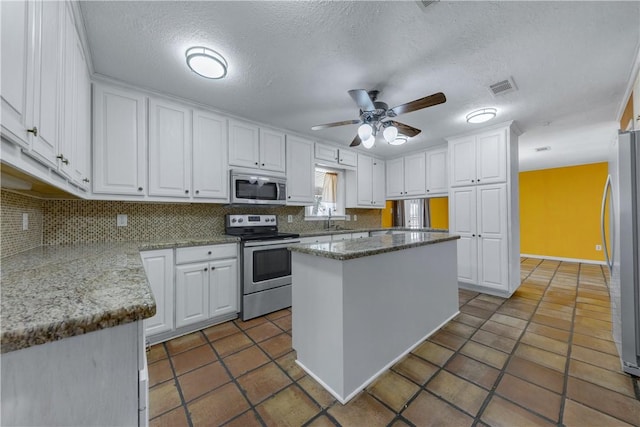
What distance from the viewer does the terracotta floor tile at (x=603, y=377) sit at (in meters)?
1.57

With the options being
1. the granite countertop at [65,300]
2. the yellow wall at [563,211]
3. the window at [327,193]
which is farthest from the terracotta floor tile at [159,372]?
the yellow wall at [563,211]

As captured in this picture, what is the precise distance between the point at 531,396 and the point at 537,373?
31 centimetres

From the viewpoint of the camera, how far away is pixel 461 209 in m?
3.66

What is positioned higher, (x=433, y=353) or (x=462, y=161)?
(x=462, y=161)

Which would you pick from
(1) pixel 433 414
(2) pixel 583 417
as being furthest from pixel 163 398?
(2) pixel 583 417

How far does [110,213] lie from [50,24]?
1742mm

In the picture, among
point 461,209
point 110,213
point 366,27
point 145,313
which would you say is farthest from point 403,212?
point 145,313

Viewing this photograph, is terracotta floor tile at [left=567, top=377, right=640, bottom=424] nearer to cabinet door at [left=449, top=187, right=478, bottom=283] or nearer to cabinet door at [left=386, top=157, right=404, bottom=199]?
cabinet door at [left=449, top=187, right=478, bottom=283]

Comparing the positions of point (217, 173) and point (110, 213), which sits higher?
point (217, 173)

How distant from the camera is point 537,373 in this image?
1.72 metres

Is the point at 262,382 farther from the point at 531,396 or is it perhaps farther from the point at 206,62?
the point at 206,62

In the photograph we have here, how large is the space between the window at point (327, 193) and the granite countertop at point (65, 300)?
3163mm

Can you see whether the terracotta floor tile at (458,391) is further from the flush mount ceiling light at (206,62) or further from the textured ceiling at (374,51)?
the flush mount ceiling light at (206,62)

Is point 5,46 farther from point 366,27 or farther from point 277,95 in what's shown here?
point 277,95
